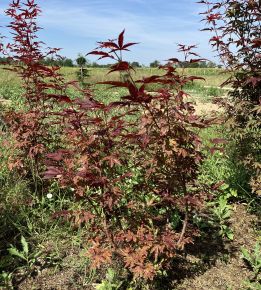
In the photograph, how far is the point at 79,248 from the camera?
12.0ft

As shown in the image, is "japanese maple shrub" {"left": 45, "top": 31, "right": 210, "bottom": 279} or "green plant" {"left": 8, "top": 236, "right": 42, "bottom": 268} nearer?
"japanese maple shrub" {"left": 45, "top": 31, "right": 210, "bottom": 279}

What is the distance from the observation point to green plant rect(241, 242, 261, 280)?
338 cm

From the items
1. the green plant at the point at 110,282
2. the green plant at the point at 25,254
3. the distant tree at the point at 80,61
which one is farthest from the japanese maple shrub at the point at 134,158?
the distant tree at the point at 80,61

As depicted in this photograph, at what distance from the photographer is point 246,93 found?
164 inches

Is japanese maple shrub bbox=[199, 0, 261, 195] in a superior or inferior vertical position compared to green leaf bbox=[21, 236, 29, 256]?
superior

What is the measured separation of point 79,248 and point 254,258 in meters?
1.66

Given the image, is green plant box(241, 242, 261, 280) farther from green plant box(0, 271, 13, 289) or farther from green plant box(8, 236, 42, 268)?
green plant box(0, 271, 13, 289)

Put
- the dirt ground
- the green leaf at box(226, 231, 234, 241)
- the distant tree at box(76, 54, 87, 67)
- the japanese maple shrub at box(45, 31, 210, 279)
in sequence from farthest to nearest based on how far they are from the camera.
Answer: the distant tree at box(76, 54, 87, 67), the green leaf at box(226, 231, 234, 241), the dirt ground, the japanese maple shrub at box(45, 31, 210, 279)

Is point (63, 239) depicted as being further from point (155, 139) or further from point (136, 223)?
point (155, 139)

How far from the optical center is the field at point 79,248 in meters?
3.22

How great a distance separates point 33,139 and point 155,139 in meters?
2.08

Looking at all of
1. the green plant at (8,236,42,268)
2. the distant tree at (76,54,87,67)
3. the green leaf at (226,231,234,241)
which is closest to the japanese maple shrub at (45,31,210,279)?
the green plant at (8,236,42,268)

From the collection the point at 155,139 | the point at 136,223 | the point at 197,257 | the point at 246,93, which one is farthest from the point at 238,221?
the point at 155,139

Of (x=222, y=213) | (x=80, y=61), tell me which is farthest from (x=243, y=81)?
(x=80, y=61)
